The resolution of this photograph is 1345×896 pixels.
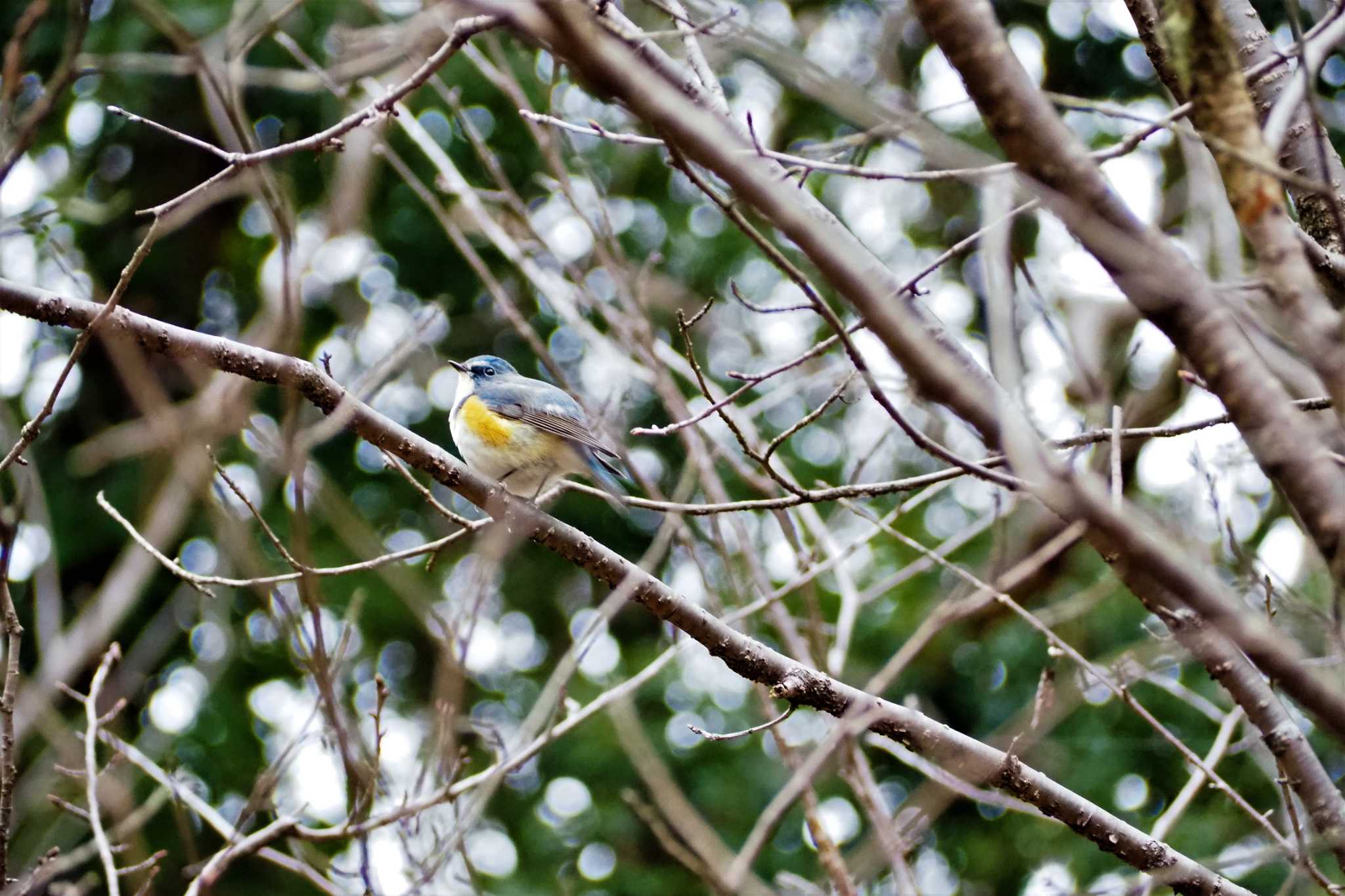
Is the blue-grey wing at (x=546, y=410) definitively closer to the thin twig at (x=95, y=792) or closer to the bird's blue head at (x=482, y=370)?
the bird's blue head at (x=482, y=370)

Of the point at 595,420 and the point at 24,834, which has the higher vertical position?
the point at 595,420

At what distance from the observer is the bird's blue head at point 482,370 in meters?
5.59

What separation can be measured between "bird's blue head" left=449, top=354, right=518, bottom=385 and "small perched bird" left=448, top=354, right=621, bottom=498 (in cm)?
30

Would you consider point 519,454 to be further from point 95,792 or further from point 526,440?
point 95,792

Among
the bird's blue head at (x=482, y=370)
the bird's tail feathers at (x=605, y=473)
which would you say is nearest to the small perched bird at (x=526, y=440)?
the bird's tail feathers at (x=605, y=473)

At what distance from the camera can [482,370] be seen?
224 inches

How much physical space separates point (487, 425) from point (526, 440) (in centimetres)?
17

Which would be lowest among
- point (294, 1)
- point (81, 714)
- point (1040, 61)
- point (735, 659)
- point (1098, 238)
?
point (81, 714)

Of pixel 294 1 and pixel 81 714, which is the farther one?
pixel 81 714

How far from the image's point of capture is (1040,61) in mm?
8227

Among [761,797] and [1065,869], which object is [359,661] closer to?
[761,797]

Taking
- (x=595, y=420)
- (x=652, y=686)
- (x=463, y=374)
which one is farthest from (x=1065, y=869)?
(x=463, y=374)

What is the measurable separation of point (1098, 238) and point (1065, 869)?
5.26 m

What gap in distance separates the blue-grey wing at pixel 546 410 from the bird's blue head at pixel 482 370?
9.5 inches
